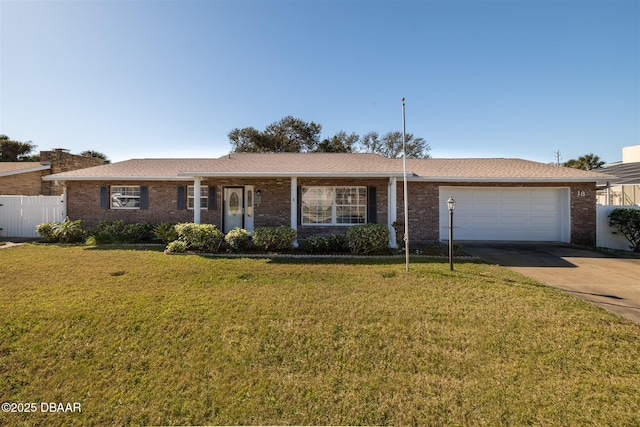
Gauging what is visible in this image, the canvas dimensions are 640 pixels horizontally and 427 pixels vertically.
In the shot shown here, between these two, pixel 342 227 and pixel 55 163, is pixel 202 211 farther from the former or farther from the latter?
pixel 55 163

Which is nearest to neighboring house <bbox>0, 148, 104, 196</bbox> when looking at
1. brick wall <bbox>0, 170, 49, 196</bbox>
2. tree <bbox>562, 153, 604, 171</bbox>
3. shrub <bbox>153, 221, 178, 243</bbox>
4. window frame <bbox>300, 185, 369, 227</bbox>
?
brick wall <bbox>0, 170, 49, 196</bbox>

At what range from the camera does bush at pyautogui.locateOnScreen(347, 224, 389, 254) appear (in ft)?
29.8

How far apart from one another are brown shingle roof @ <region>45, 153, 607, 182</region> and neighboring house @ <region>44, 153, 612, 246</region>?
5 cm

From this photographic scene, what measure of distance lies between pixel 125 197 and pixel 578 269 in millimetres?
16973

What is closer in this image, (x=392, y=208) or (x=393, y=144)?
(x=392, y=208)

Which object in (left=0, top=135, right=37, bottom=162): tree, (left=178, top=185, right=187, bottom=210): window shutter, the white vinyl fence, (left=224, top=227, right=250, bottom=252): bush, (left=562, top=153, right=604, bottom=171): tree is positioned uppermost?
(left=0, top=135, right=37, bottom=162): tree

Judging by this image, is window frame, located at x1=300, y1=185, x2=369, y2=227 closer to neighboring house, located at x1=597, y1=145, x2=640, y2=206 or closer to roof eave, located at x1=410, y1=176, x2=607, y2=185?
roof eave, located at x1=410, y1=176, x2=607, y2=185

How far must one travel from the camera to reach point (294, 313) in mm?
4527

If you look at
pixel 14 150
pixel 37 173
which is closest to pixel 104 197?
pixel 37 173

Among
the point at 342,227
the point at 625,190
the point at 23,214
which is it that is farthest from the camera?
the point at 625,190

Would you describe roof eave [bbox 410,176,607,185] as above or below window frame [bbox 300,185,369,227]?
above

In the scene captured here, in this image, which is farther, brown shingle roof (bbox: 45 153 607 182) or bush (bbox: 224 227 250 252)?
brown shingle roof (bbox: 45 153 607 182)

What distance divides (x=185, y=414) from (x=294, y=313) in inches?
81.5

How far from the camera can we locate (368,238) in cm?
907
